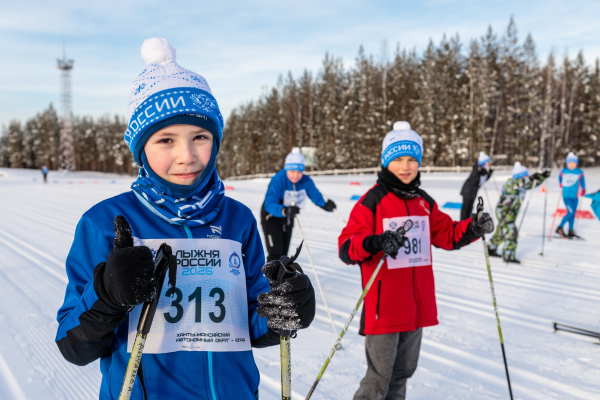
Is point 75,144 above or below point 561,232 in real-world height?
above

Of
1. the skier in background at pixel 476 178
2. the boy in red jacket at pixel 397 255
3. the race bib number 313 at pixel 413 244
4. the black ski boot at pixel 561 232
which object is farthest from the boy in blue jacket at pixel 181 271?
the black ski boot at pixel 561 232

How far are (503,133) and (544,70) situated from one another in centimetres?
1428

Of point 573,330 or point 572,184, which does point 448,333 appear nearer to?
point 573,330

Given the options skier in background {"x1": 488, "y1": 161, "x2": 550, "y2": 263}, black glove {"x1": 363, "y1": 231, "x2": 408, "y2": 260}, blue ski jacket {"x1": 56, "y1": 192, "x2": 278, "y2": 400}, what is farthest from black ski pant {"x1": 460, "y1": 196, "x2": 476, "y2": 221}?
blue ski jacket {"x1": 56, "y1": 192, "x2": 278, "y2": 400}

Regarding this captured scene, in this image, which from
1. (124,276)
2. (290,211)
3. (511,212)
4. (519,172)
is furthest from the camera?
(519,172)

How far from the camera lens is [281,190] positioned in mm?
5871

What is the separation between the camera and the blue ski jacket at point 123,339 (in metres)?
1.14

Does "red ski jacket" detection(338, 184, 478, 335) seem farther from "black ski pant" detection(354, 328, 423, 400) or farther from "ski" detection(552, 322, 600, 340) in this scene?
"ski" detection(552, 322, 600, 340)

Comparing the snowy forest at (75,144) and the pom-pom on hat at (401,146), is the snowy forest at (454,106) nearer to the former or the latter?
the pom-pom on hat at (401,146)

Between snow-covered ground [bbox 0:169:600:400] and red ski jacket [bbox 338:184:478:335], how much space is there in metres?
0.99

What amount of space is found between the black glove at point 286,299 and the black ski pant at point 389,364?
147 cm

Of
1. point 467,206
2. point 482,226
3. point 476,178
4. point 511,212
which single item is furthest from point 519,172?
point 482,226

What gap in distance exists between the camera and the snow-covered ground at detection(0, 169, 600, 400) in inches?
128

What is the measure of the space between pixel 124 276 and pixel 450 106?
36252 mm
